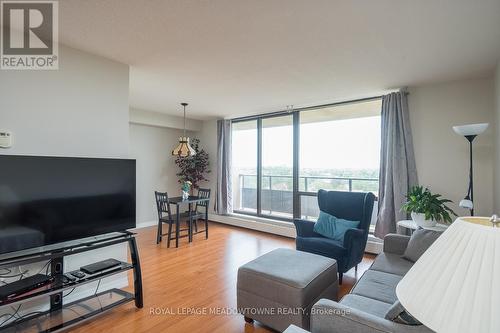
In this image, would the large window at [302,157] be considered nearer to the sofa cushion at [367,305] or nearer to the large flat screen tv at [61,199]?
the sofa cushion at [367,305]

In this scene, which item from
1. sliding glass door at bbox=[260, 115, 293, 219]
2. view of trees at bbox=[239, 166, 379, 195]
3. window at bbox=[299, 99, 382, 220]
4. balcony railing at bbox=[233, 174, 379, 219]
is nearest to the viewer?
window at bbox=[299, 99, 382, 220]

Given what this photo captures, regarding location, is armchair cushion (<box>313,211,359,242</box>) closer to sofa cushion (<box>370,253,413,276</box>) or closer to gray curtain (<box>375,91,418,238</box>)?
sofa cushion (<box>370,253,413,276</box>)

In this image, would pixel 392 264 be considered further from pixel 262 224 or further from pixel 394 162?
pixel 262 224

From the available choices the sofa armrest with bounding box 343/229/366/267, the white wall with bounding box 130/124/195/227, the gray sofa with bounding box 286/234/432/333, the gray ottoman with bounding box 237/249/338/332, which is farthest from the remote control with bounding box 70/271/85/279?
the white wall with bounding box 130/124/195/227

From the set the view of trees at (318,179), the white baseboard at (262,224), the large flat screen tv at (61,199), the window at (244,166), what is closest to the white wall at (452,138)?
the view of trees at (318,179)

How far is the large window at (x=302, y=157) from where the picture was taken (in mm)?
4426

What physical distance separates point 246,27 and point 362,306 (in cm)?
220

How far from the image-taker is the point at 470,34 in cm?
222

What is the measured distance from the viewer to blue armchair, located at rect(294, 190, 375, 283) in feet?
9.51

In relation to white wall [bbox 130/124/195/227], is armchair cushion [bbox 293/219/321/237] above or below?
below

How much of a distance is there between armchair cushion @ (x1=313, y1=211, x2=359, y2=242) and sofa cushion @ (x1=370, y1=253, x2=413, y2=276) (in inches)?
21.4

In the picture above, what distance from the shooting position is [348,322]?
1328 millimetres

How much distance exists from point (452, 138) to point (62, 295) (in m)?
4.73

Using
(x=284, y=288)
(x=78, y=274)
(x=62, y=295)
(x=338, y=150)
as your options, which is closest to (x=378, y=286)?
(x=284, y=288)
